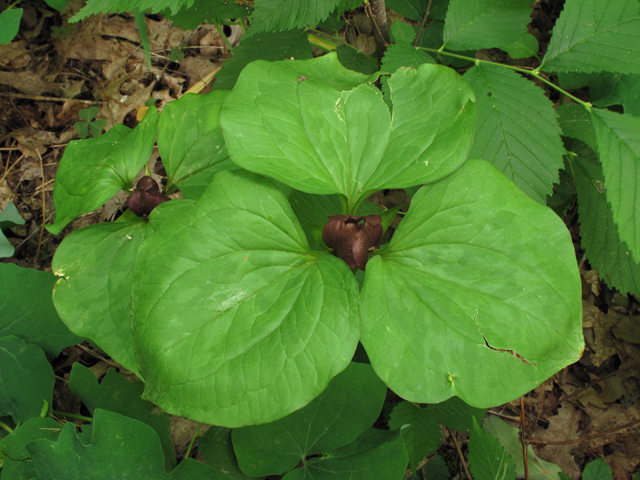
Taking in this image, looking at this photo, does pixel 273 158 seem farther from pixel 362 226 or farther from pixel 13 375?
pixel 13 375

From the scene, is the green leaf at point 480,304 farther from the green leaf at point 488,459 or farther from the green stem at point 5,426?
the green stem at point 5,426

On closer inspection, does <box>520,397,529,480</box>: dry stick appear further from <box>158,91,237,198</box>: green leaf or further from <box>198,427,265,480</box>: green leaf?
<box>158,91,237,198</box>: green leaf

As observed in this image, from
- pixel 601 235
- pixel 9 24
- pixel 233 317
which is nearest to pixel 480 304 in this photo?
pixel 233 317

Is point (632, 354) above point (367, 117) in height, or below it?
below

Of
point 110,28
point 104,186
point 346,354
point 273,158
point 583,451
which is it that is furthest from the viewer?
point 110,28

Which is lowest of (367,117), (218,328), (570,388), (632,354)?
(570,388)

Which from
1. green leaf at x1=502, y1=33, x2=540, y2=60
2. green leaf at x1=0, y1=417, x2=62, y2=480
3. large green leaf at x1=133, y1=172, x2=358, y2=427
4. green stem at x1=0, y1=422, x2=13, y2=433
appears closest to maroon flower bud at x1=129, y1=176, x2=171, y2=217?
large green leaf at x1=133, y1=172, x2=358, y2=427

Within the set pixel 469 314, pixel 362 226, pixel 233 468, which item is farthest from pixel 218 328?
pixel 233 468
